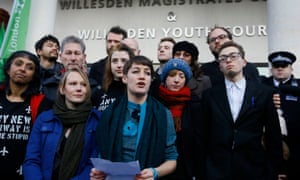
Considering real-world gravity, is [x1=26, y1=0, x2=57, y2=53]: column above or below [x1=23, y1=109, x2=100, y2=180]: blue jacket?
above

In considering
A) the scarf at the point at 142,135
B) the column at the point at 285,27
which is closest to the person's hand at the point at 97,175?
the scarf at the point at 142,135

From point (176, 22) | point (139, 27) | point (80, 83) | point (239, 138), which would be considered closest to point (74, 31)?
point (139, 27)

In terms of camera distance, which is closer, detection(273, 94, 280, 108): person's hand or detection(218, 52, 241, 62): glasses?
detection(218, 52, 241, 62): glasses

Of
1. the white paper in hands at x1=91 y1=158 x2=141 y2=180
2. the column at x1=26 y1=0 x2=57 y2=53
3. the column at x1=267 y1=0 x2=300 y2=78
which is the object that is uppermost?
the column at x1=26 y1=0 x2=57 y2=53

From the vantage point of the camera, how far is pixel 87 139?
252 centimetres

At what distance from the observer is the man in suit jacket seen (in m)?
2.52

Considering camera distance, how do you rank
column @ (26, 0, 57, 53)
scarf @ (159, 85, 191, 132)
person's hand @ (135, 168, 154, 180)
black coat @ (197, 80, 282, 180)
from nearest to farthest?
person's hand @ (135, 168, 154, 180)
black coat @ (197, 80, 282, 180)
scarf @ (159, 85, 191, 132)
column @ (26, 0, 57, 53)

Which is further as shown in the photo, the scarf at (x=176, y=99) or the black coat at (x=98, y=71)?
the black coat at (x=98, y=71)

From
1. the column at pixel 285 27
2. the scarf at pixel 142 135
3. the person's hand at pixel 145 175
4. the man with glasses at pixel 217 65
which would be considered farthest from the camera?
the column at pixel 285 27

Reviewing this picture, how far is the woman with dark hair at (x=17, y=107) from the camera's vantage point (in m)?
2.65

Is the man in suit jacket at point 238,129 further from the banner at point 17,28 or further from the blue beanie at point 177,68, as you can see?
the banner at point 17,28

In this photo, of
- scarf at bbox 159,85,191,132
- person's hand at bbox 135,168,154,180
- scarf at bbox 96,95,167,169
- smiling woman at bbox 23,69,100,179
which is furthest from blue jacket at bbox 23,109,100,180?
scarf at bbox 159,85,191,132

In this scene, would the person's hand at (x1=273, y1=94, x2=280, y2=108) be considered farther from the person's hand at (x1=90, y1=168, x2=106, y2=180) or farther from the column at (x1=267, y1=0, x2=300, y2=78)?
the column at (x1=267, y1=0, x2=300, y2=78)

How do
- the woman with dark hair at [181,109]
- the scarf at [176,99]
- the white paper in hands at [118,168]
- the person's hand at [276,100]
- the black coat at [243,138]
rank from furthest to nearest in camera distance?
the person's hand at [276,100]
the scarf at [176,99]
the woman with dark hair at [181,109]
the black coat at [243,138]
the white paper in hands at [118,168]
